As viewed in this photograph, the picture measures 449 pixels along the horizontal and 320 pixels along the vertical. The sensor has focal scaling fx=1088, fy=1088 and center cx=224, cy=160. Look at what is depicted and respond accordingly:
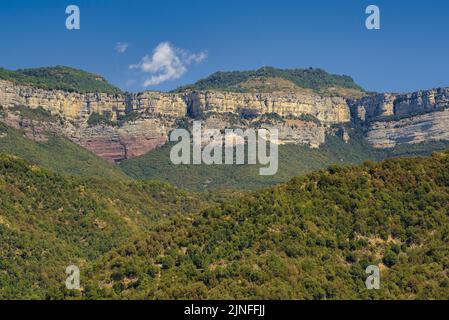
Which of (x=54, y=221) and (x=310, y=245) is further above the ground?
(x=310, y=245)

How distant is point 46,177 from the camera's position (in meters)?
134

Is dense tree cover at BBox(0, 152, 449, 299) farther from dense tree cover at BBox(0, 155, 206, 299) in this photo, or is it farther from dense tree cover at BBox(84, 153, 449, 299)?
dense tree cover at BBox(0, 155, 206, 299)

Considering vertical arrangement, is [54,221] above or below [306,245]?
below

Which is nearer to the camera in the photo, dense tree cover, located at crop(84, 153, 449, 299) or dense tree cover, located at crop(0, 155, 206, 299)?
dense tree cover, located at crop(84, 153, 449, 299)

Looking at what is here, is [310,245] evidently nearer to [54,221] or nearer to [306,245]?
[306,245]

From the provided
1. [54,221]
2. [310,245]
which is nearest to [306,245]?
[310,245]

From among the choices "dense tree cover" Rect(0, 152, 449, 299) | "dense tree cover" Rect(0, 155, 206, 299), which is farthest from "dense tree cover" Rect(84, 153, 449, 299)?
"dense tree cover" Rect(0, 155, 206, 299)

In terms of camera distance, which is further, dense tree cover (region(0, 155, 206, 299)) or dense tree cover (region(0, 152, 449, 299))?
dense tree cover (region(0, 155, 206, 299))

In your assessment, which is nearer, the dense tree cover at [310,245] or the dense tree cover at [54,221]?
the dense tree cover at [310,245]

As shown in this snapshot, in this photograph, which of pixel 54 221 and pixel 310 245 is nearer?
pixel 310 245

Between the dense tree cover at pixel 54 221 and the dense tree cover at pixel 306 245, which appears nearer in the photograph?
the dense tree cover at pixel 306 245

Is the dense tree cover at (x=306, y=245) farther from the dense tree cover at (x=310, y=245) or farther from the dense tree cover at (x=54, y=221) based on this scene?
the dense tree cover at (x=54, y=221)

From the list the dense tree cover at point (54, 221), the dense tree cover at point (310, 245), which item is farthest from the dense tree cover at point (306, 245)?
the dense tree cover at point (54, 221)
